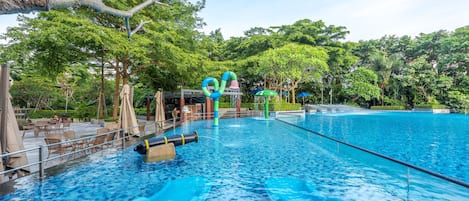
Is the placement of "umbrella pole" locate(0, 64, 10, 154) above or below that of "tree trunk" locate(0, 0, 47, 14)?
below

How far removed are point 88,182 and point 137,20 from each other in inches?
431

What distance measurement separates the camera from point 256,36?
1233 inches

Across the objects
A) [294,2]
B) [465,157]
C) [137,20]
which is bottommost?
[465,157]

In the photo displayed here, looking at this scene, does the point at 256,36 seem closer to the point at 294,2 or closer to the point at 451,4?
the point at 294,2

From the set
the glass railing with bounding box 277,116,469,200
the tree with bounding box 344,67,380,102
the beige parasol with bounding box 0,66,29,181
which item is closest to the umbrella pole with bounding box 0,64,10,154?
the beige parasol with bounding box 0,66,29,181

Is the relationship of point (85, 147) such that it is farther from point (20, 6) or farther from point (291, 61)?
point (291, 61)

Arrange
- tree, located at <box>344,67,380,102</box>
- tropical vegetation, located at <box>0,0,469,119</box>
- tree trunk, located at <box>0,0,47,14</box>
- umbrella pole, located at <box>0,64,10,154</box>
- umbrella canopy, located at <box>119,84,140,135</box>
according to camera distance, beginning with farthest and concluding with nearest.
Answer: tree, located at <box>344,67,380,102</box>
tropical vegetation, located at <box>0,0,469,119</box>
umbrella canopy, located at <box>119,84,140,135</box>
umbrella pole, located at <box>0,64,10,154</box>
tree trunk, located at <box>0,0,47,14</box>

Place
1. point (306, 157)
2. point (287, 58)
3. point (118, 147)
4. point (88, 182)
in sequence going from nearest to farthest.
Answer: point (88, 182)
point (306, 157)
point (118, 147)
point (287, 58)

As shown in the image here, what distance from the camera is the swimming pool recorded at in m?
4.31

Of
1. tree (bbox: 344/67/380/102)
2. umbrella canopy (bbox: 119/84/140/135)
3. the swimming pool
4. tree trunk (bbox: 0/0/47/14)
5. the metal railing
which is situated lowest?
the swimming pool

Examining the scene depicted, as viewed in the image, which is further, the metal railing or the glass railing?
the metal railing

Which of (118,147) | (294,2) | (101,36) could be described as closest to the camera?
(118,147)

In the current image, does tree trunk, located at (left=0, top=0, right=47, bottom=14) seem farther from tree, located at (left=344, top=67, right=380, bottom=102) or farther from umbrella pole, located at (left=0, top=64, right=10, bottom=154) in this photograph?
tree, located at (left=344, top=67, right=380, bottom=102)

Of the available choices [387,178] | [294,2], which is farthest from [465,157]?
[294,2]
